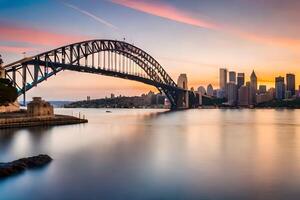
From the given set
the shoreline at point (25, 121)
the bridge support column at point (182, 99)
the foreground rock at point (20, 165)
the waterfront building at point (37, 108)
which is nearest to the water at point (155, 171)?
the foreground rock at point (20, 165)

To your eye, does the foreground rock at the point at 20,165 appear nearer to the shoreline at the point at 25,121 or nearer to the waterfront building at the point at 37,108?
the shoreline at the point at 25,121

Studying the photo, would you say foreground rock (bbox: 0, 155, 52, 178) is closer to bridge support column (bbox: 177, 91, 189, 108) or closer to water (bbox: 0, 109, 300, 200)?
water (bbox: 0, 109, 300, 200)

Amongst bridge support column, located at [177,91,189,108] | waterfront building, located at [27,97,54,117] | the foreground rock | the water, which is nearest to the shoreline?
waterfront building, located at [27,97,54,117]

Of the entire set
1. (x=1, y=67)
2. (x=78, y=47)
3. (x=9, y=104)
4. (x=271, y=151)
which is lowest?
(x=271, y=151)

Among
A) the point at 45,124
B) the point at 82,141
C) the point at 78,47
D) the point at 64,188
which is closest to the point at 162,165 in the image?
the point at 64,188

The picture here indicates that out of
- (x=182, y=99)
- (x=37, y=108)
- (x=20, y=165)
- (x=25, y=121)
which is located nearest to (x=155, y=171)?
(x=20, y=165)

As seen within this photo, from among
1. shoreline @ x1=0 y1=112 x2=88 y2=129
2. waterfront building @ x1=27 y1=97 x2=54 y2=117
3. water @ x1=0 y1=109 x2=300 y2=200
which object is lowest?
water @ x1=0 y1=109 x2=300 y2=200

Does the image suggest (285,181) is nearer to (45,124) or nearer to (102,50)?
(45,124)
